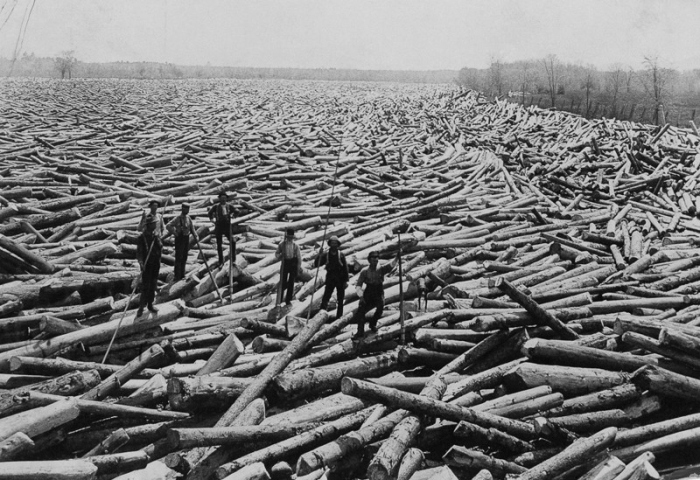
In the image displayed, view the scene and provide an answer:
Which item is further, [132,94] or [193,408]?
[132,94]

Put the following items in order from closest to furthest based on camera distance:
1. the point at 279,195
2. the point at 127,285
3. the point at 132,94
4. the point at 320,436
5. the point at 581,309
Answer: the point at 320,436 < the point at 581,309 < the point at 127,285 < the point at 279,195 < the point at 132,94

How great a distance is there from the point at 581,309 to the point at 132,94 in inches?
1751

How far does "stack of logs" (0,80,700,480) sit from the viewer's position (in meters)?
4.74

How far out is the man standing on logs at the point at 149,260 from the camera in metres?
7.27

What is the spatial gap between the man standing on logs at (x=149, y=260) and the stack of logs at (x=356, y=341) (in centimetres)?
23

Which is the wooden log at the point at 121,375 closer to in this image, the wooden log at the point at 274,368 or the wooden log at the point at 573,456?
the wooden log at the point at 274,368

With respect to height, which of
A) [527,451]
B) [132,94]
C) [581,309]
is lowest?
[527,451]

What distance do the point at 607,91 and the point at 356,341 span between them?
4865 centimetres

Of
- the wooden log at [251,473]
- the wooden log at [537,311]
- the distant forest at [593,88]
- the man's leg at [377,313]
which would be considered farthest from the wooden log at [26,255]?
the distant forest at [593,88]

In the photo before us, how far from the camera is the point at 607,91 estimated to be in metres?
47.5

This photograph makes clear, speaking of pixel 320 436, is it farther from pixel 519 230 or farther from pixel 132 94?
pixel 132 94

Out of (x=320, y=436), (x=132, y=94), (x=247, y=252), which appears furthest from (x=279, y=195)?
(x=132, y=94)

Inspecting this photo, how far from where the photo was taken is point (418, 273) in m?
9.08

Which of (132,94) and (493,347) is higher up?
(132,94)
